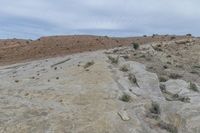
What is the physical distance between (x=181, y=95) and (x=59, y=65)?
30.4 ft

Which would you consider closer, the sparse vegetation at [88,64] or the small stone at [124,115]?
the small stone at [124,115]

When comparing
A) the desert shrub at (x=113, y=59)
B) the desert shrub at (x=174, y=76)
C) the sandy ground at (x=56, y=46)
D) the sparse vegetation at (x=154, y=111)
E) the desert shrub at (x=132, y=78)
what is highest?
the desert shrub at (x=113, y=59)

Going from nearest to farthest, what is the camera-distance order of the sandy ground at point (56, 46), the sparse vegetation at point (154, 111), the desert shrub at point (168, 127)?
the desert shrub at point (168, 127) → the sparse vegetation at point (154, 111) → the sandy ground at point (56, 46)

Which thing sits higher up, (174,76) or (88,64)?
(88,64)

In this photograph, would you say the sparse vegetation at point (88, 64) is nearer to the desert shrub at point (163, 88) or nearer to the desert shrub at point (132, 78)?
the desert shrub at point (132, 78)

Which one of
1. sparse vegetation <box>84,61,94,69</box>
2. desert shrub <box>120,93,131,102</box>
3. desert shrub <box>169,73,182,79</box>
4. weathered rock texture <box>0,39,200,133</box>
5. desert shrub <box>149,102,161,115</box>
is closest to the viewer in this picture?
weathered rock texture <box>0,39,200,133</box>

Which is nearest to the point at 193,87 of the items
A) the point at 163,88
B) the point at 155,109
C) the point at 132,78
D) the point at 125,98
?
the point at 163,88

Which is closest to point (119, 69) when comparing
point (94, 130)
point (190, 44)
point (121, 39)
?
point (94, 130)

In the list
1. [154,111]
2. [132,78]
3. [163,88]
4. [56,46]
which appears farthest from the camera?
[56,46]

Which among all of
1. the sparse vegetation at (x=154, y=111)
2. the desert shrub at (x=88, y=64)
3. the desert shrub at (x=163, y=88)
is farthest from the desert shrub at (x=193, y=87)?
the desert shrub at (x=88, y=64)

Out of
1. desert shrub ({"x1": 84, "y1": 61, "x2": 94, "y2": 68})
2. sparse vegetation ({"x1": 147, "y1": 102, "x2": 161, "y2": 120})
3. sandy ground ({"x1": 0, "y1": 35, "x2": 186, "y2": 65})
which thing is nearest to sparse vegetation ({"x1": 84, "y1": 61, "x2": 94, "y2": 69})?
desert shrub ({"x1": 84, "y1": 61, "x2": 94, "y2": 68})

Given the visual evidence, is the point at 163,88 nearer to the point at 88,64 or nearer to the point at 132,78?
the point at 132,78

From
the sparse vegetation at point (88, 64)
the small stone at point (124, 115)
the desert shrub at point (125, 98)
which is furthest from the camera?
the sparse vegetation at point (88, 64)

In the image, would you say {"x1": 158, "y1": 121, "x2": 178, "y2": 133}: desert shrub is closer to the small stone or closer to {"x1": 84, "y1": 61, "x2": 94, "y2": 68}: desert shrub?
the small stone
